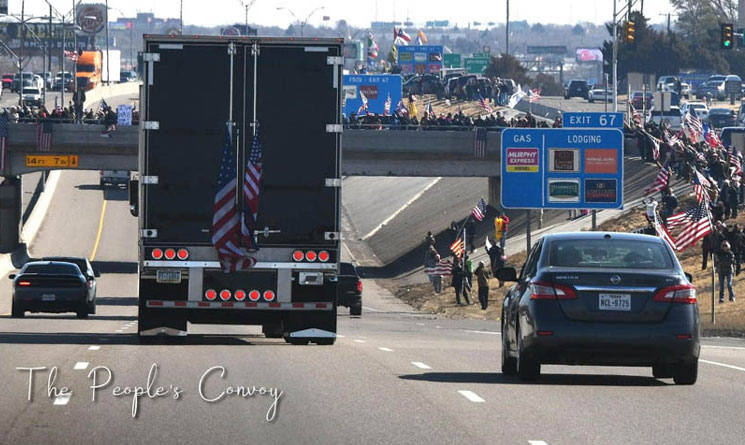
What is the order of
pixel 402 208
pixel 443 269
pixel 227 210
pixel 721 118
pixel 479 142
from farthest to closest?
1. pixel 721 118
2. pixel 402 208
3. pixel 479 142
4. pixel 443 269
5. pixel 227 210

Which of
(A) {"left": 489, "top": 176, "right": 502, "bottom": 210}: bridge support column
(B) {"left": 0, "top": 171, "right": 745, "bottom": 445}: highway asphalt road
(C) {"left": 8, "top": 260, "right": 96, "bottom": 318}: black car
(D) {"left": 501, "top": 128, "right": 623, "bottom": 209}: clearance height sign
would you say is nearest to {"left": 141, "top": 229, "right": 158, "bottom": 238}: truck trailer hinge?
(B) {"left": 0, "top": 171, "right": 745, "bottom": 445}: highway asphalt road

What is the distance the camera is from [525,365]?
16219 mm

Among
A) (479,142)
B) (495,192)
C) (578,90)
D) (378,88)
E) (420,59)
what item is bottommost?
(495,192)

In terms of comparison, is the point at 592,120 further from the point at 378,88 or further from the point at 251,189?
the point at 378,88

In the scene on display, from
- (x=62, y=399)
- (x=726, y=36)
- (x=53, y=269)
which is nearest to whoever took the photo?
(x=62, y=399)

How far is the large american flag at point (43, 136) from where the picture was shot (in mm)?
66000

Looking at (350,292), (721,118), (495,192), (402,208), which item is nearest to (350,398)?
(350,292)

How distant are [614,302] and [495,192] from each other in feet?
190

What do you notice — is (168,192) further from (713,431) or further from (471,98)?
(471,98)

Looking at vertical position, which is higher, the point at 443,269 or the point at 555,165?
the point at 555,165

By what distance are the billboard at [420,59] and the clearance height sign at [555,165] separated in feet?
318

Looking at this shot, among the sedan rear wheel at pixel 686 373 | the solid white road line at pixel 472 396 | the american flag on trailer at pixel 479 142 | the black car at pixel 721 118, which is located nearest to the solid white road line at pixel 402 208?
the american flag on trailer at pixel 479 142

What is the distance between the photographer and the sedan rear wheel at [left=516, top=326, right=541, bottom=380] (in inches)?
634

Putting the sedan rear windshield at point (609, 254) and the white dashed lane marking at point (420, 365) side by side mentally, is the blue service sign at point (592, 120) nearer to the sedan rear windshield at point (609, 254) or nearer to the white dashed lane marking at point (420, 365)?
the white dashed lane marking at point (420, 365)
